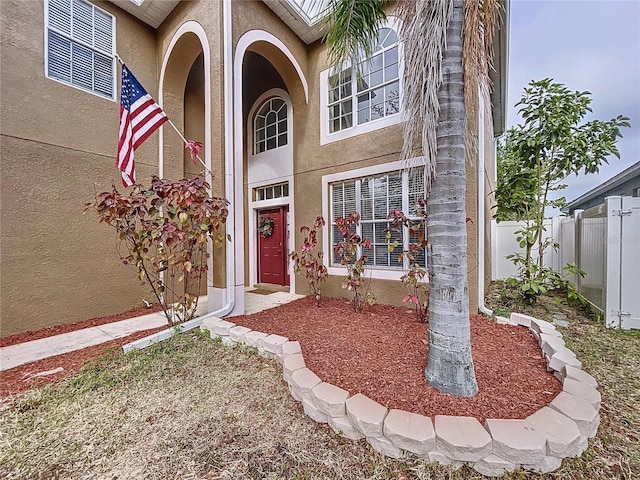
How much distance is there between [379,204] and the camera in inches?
226

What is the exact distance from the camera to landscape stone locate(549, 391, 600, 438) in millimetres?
2039

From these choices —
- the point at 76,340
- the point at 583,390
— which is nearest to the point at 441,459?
the point at 583,390

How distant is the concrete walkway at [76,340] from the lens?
3.68m

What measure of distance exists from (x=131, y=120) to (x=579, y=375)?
639 cm

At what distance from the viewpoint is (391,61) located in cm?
570

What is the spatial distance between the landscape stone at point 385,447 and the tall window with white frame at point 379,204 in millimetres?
3614

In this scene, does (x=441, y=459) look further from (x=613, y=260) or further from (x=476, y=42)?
(x=613, y=260)

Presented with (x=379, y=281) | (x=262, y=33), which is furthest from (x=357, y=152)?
(x=262, y=33)

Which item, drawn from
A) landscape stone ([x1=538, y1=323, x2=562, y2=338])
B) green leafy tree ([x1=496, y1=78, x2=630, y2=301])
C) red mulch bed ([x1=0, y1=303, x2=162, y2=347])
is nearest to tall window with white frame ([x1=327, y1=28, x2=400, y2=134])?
green leafy tree ([x1=496, y1=78, x2=630, y2=301])

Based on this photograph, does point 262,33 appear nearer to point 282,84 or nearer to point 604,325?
point 282,84

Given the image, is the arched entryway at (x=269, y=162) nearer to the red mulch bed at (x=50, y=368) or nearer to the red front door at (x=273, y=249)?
the red front door at (x=273, y=249)

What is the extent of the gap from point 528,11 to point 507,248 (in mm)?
5810

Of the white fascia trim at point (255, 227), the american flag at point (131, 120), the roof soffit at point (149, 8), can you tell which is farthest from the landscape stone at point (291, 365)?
the roof soffit at point (149, 8)

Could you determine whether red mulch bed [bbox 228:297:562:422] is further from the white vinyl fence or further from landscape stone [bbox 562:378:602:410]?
the white vinyl fence
